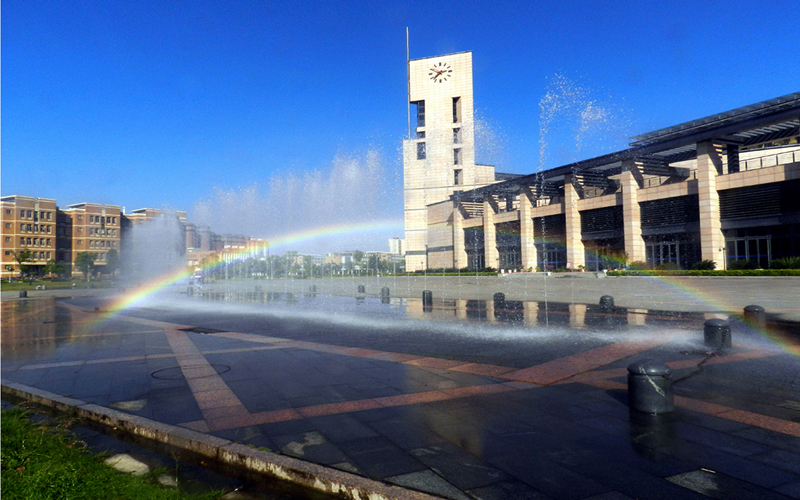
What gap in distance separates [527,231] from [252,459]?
51508mm

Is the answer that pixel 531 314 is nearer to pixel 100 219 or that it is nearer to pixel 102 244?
pixel 102 244

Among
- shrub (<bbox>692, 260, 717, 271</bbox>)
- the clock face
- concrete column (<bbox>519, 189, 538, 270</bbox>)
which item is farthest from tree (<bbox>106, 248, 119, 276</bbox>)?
shrub (<bbox>692, 260, 717, 271</bbox>)

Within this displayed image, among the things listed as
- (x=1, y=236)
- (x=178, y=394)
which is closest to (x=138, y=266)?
(x=178, y=394)

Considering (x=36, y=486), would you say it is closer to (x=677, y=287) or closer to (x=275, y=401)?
(x=275, y=401)

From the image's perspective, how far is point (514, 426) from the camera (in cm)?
514

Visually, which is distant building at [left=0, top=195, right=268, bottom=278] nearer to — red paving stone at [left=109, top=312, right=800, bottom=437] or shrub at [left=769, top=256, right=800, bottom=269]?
shrub at [left=769, top=256, right=800, bottom=269]

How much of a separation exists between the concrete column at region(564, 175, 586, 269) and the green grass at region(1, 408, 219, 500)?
47.7 metres

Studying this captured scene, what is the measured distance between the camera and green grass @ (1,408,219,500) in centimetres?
355

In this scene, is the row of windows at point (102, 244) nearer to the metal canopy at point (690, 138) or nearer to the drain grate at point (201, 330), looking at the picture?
the metal canopy at point (690, 138)

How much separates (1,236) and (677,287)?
111 meters

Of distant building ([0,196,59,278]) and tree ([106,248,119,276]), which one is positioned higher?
distant building ([0,196,59,278])

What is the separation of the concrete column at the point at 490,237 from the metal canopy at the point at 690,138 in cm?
827

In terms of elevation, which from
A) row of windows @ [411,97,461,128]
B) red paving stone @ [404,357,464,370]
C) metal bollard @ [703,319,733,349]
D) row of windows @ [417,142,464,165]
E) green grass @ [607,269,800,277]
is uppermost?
row of windows @ [411,97,461,128]

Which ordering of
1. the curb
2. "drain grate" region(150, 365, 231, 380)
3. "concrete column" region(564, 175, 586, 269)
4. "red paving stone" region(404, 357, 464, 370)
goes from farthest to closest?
"concrete column" region(564, 175, 586, 269) → "red paving stone" region(404, 357, 464, 370) → "drain grate" region(150, 365, 231, 380) → the curb
